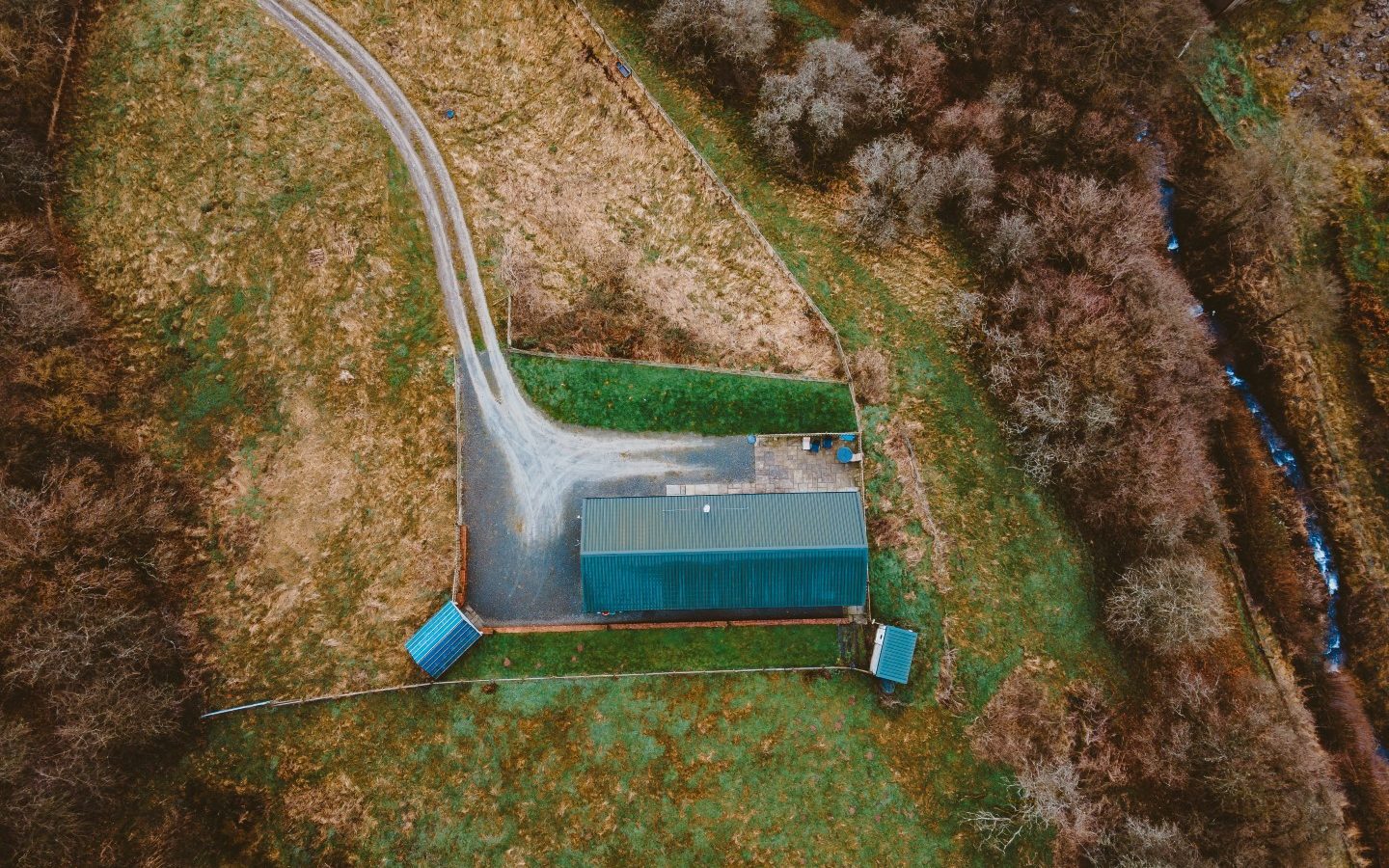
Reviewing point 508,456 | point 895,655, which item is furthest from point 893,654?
point 508,456

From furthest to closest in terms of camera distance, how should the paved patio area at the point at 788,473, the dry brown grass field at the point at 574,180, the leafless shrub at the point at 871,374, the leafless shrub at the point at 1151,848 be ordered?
the dry brown grass field at the point at 574,180 → the leafless shrub at the point at 871,374 → the paved patio area at the point at 788,473 → the leafless shrub at the point at 1151,848

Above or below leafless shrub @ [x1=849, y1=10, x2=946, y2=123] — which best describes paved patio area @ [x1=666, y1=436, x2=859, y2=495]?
below

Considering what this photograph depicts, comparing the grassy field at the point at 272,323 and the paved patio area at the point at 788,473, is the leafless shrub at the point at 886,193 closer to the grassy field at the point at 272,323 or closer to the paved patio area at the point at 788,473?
the paved patio area at the point at 788,473

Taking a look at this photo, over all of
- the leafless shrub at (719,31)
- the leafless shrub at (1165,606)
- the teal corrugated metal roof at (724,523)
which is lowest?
the leafless shrub at (1165,606)

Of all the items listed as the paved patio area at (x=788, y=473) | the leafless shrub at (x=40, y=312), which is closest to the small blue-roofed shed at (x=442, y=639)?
the paved patio area at (x=788, y=473)

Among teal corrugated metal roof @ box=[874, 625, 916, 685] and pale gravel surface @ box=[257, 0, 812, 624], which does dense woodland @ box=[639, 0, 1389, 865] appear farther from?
pale gravel surface @ box=[257, 0, 812, 624]

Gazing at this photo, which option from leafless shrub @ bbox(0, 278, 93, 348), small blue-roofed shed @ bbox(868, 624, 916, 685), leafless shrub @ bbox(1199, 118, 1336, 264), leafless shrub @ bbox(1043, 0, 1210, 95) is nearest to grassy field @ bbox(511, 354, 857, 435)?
small blue-roofed shed @ bbox(868, 624, 916, 685)

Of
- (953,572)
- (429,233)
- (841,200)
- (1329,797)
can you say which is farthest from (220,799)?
(1329,797)

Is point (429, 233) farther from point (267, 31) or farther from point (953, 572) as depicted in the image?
point (953, 572)
